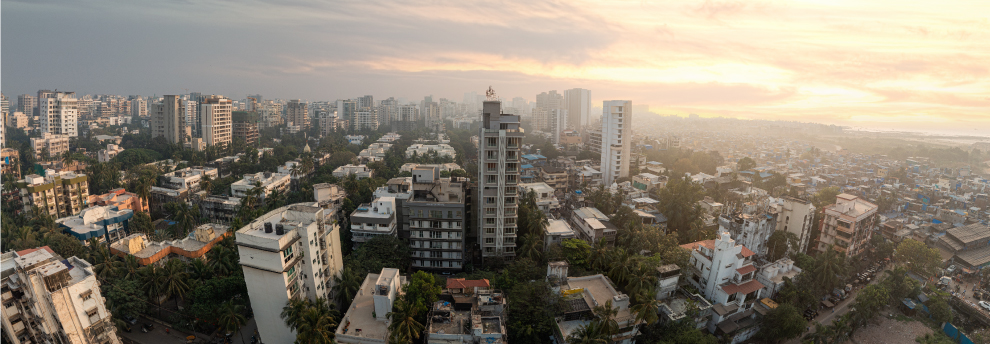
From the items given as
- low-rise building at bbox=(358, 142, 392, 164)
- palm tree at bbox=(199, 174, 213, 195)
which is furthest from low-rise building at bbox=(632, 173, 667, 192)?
palm tree at bbox=(199, 174, 213, 195)

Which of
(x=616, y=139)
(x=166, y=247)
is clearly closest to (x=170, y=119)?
(x=166, y=247)

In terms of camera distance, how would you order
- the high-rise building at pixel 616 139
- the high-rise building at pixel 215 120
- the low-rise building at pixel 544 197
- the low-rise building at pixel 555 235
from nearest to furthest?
the low-rise building at pixel 555 235, the low-rise building at pixel 544 197, the high-rise building at pixel 616 139, the high-rise building at pixel 215 120

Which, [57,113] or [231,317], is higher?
[57,113]

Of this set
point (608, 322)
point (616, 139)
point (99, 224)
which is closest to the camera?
point (608, 322)

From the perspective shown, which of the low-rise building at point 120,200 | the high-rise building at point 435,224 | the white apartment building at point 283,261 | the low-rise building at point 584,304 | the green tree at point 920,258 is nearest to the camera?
the white apartment building at point 283,261

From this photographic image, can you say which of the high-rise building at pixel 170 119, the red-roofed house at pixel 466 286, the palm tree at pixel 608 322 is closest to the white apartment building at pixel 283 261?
the red-roofed house at pixel 466 286

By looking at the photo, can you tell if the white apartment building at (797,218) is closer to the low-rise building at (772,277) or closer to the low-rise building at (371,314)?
the low-rise building at (772,277)

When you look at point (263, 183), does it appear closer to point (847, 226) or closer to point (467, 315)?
point (467, 315)

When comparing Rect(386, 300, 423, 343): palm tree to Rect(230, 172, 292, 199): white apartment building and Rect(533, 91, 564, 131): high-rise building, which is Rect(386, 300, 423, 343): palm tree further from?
Rect(533, 91, 564, 131): high-rise building
